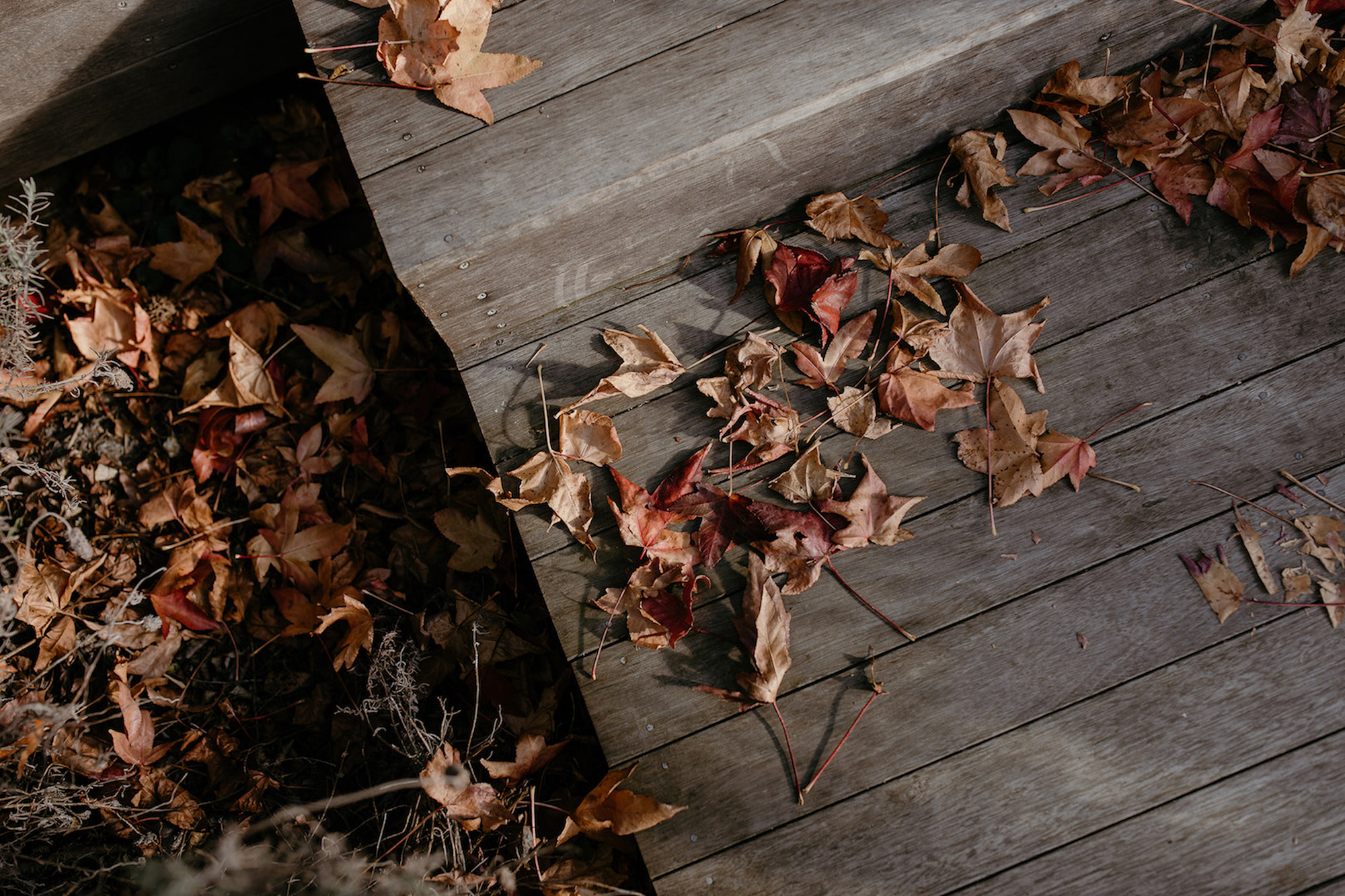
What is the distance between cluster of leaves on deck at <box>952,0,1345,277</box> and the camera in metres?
1.63

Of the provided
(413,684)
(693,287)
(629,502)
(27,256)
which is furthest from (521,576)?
(27,256)

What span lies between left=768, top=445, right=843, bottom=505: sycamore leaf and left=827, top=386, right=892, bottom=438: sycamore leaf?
96mm

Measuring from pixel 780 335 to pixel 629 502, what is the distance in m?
0.53

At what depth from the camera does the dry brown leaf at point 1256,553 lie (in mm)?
1588

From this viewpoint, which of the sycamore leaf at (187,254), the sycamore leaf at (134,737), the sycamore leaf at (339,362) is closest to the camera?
the sycamore leaf at (134,737)

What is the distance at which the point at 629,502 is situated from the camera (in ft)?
5.47

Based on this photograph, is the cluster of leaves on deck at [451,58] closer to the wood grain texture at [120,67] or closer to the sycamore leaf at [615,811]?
the wood grain texture at [120,67]

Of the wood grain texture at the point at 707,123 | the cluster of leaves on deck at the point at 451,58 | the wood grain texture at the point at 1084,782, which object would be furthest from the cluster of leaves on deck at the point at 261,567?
the cluster of leaves on deck at the point at 451,58

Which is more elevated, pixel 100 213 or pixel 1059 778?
pixel 100 213

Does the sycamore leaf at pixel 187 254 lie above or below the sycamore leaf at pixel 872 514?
above

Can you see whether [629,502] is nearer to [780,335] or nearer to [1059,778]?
[780,335]

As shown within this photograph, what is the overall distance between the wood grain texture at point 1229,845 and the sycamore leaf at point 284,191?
98.2 inches

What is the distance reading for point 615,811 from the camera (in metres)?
1.62

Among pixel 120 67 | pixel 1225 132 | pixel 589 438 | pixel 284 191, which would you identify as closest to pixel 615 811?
pixel 589 438
